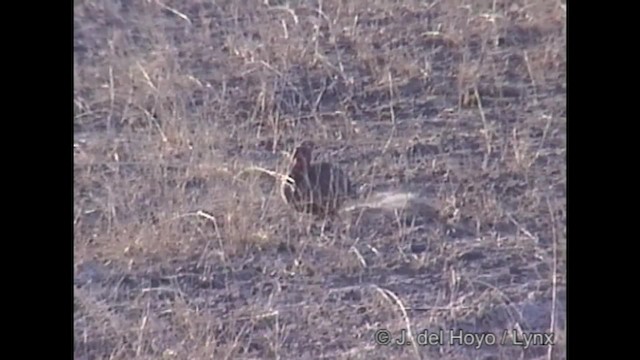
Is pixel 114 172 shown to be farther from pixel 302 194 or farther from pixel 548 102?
pixel 548 102

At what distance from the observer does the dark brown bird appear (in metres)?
3.18

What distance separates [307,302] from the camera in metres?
3.17

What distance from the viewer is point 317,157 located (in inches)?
126

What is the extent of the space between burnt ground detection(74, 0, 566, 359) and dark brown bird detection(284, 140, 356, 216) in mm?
28

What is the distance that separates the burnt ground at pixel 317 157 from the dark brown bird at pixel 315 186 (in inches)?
1.1

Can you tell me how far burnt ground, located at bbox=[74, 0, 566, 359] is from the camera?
3.15m

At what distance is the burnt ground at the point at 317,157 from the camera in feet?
10.3

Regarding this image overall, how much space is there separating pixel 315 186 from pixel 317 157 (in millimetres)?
75

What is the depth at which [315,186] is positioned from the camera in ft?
10.5

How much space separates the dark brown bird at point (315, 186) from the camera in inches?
125
